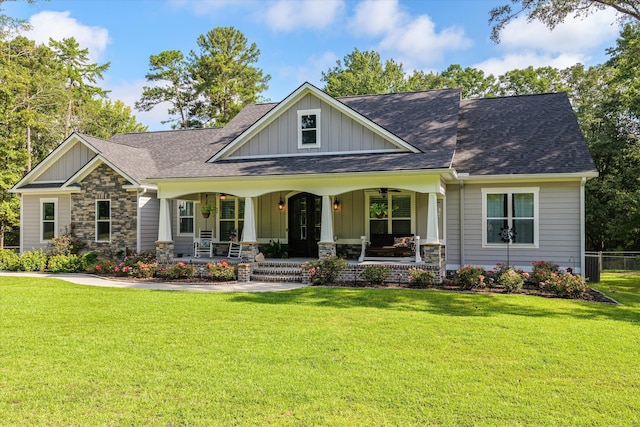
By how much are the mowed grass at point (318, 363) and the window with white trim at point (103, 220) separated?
7.77m

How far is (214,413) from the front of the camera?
13.4 ft

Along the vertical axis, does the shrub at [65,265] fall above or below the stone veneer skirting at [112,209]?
below

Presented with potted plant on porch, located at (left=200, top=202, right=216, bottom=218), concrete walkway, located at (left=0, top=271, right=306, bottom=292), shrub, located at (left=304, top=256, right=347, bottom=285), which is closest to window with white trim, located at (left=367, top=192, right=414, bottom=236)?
shrub, located at (left=304, top=256, right=347, bottom=285)

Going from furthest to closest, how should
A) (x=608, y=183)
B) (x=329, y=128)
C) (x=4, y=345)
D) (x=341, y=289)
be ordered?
1. (x=608, y=183)
2. (x=329, y=128)
3. (x=341, y=289)
4. (x=4, y=345)

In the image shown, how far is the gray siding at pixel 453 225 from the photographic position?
13.6m

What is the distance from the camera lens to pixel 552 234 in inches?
503

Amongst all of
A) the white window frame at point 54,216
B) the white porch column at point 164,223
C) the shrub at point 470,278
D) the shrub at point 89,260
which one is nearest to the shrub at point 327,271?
the shrub at point 470,278

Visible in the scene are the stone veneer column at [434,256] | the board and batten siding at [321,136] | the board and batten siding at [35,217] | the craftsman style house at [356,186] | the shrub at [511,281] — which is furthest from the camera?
the board and batten siding at [35,217]

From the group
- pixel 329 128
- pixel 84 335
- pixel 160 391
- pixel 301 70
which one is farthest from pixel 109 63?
pixel 160 391

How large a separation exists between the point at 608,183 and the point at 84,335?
1009 inches

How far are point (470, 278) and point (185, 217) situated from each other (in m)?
11.0

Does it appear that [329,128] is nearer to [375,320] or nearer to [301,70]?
[375,320]

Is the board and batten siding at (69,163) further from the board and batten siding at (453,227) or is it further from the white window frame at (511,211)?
the white window frame at (511,211)

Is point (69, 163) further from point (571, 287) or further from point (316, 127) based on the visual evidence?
point (571, 287)
